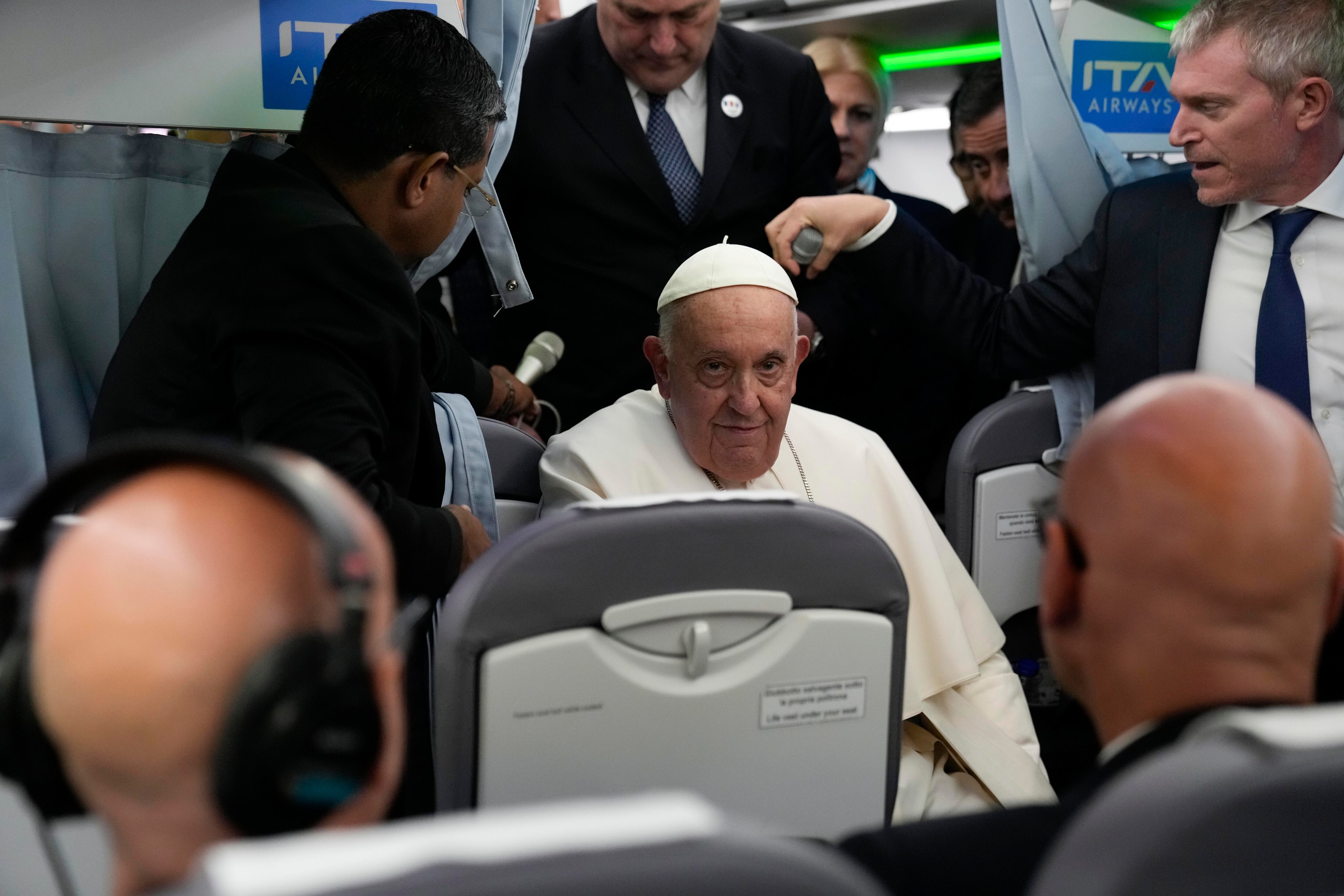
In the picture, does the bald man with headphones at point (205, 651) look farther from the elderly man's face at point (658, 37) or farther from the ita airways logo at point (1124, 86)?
the ita airways logo at point (1124, 86)

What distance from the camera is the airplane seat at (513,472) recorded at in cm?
278

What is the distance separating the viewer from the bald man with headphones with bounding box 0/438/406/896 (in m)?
0.82

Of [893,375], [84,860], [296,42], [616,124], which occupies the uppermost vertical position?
[296,42]

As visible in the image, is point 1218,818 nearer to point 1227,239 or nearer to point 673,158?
point 1227,239

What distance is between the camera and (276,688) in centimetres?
82

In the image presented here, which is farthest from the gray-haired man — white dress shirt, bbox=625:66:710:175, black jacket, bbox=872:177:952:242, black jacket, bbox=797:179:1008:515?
black jacket, bbox=872:177:952:242

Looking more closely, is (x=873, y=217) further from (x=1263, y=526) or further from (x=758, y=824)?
(x=1263, y=526)

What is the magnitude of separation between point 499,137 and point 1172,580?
228 cm

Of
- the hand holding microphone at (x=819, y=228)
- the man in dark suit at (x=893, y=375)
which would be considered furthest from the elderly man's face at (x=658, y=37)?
the man in dark suit at (x=893, y=375)

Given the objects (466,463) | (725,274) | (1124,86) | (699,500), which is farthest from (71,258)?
(1124,86)

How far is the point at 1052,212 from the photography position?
11.3ft

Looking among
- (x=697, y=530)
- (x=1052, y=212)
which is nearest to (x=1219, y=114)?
(x=1052, y=212)

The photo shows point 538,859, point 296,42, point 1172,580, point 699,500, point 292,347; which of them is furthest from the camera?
point 296,42

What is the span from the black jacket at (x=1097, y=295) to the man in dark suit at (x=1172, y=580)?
2.11 meters
